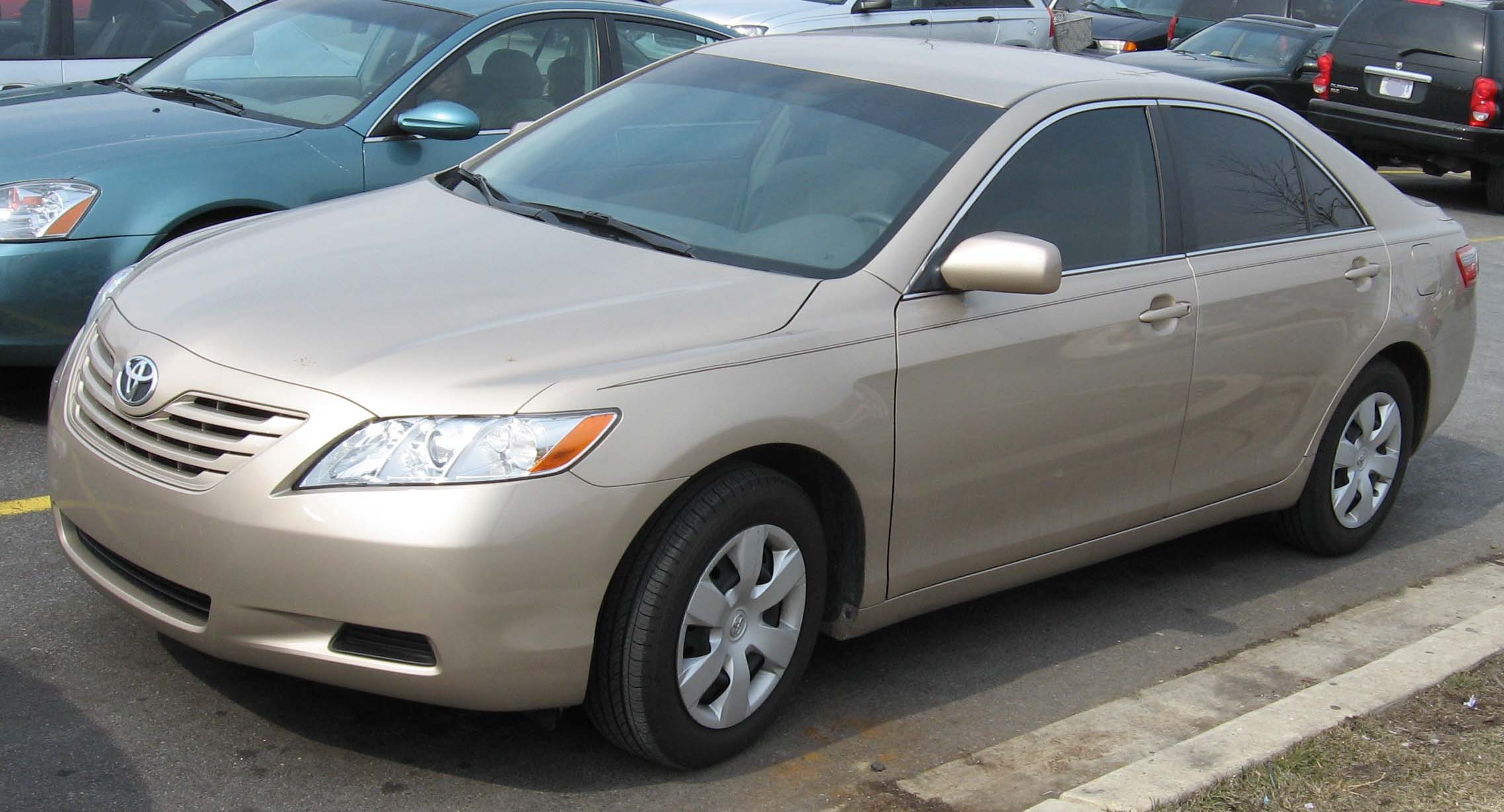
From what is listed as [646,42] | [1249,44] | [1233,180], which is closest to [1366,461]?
[1233,180]

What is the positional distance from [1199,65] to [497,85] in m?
10.2

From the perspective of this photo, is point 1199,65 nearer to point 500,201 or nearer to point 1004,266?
point 500,201

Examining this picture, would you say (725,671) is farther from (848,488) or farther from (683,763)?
(848,488)

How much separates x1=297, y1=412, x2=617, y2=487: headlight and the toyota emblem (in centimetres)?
55

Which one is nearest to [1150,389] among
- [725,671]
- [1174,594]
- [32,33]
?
[1174,594]

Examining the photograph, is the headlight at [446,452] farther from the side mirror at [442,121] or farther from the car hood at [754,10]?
the car hood at [754,10]

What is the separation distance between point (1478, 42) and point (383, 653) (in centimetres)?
1369

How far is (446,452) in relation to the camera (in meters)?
3.33

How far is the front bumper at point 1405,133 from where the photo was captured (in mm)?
14344

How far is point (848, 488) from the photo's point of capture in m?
3.94

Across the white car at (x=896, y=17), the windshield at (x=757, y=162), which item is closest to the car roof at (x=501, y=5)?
the windshield at (x=757, y=162)

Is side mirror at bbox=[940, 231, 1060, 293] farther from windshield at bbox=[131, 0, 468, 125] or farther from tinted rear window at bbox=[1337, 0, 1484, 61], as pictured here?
tinted rear window at bbox=[1337, 0, 1484, 61]

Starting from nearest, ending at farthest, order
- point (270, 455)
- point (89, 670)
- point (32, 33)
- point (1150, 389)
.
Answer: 1. point (270, 455)
2. point (89, 670)
3. point (1150, 389)
4. point (32, 33)

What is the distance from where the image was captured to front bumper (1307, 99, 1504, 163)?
1434 cm
